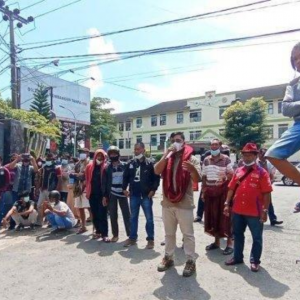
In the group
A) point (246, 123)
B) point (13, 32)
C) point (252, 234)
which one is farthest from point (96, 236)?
point (246, 123)

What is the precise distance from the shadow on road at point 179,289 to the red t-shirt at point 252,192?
1131mm

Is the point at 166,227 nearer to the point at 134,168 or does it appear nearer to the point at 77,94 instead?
the point at 134,168

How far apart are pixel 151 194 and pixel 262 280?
2383mm

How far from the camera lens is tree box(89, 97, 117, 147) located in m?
50.7

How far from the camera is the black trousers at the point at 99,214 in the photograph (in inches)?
269

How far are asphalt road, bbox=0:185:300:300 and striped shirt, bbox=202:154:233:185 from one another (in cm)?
114

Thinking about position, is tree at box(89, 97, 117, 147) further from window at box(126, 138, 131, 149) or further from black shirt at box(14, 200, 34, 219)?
black shirt at box(14, 200, 34, 219)

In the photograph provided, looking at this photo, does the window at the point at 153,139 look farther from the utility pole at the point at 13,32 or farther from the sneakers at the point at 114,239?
the sneakers at the point at 114,239

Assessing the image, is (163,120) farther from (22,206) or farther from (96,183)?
(96,183)

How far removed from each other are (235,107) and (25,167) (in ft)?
93.4

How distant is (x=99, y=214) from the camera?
6.91 metres

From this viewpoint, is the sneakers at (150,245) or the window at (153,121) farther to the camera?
the window at (153,121)

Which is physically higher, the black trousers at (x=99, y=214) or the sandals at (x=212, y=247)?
the black trousers at (x=99, y=214)

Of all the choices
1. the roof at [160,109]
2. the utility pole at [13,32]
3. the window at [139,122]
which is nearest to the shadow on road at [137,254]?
the utility pole at [13,32]
